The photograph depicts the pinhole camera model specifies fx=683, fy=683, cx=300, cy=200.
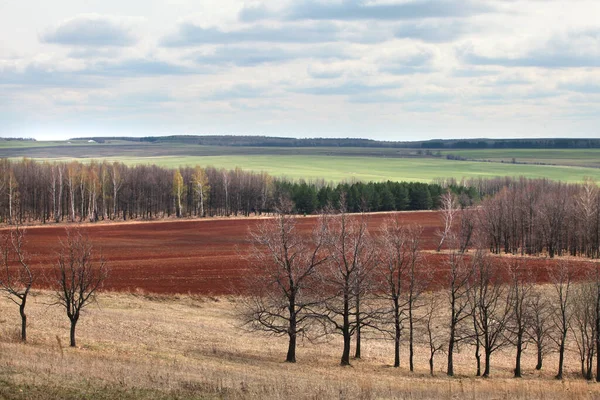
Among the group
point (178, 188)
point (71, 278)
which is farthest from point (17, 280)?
point (178, 188)

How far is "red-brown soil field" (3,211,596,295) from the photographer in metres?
57.3

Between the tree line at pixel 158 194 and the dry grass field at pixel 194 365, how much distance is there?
8554 centimetres

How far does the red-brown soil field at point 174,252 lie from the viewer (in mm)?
57344

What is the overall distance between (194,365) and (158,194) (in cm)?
12505

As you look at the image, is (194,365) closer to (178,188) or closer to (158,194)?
(178,188)

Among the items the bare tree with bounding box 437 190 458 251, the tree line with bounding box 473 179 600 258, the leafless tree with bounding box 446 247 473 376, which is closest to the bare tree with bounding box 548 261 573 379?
the leafless tree with bounding box 446 247 473 376

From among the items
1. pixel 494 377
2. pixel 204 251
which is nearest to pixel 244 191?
pixel 204 251

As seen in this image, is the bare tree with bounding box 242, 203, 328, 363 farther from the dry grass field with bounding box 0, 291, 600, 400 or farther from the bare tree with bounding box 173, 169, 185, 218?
the bare tree with bounding box 173, 169, 185, 218

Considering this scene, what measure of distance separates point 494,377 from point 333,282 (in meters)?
9.70

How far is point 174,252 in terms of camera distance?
82312 mm

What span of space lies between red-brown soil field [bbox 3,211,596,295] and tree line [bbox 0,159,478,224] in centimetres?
1370

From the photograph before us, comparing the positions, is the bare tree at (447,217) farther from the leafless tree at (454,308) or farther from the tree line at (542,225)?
the leafless tree at (454,308)

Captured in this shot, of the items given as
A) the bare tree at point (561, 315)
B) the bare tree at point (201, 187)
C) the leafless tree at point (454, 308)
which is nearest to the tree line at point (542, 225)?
the bare tree at point (561, 315)

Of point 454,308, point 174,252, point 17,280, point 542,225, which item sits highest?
point 17,280
